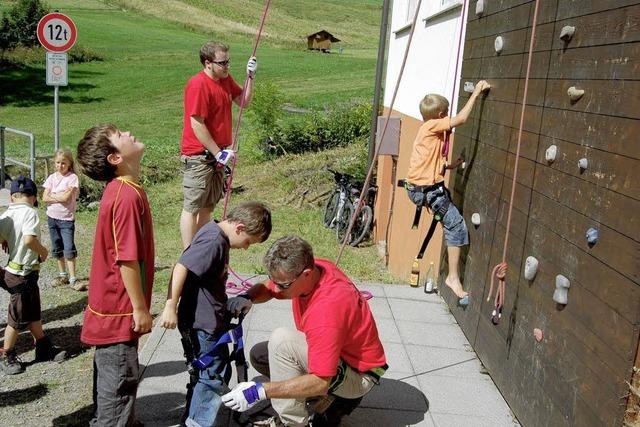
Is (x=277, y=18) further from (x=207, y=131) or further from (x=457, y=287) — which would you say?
(x=457, y=287)

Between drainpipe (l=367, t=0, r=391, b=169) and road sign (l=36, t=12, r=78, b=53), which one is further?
drainpipe (l=367, t=0, r=391, b=169)

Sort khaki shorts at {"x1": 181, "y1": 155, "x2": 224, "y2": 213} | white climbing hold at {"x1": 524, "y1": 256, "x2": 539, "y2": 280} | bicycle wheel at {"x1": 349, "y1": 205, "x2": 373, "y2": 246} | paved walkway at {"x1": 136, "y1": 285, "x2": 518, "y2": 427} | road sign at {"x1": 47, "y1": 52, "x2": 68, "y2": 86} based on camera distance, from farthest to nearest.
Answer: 1. bicycle wheel at {"x1": 349, "y1": 205, "x2": 373, "y2": 246}
2. road sign at {"x1": 47, "y1": 52, "x2": 68, "y2": 86}
3. khaki shorts at {"x1": 181, "y1": 155, "x2": 224, "y2": 213}
4. paved walkway at {"x1": 136, "y1": 285, "x2": 518, "y2": 427}
5. white climbing hold at {"x1": 524, "y1": 256, "x2": 539, "y2": 280}

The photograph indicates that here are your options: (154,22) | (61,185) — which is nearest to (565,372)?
(61,185)

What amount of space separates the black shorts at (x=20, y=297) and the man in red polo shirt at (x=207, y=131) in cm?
130

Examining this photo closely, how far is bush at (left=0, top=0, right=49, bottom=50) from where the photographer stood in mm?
33469

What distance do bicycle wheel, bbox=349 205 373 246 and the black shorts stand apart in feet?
19.0

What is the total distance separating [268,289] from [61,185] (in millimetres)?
3428

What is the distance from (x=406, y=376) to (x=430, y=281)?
1617 millimetres

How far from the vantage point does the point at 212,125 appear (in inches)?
203

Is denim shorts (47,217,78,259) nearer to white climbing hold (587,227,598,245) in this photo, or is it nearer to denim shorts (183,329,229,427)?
denim shorts (183,329,229,427)

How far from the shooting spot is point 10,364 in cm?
447

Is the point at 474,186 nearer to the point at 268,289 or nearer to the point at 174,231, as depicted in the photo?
the point at 268,289

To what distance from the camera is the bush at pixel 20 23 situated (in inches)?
1318

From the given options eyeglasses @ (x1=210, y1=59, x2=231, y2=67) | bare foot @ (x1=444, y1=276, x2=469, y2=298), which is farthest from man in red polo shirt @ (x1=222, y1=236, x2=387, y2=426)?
eyeglasses @ (x1=210, y1=59, x2=231, y2=67)
